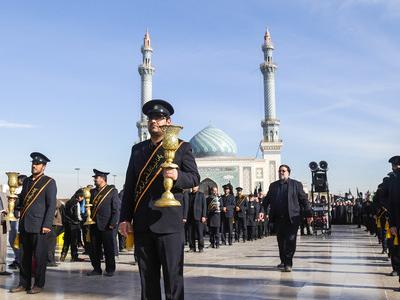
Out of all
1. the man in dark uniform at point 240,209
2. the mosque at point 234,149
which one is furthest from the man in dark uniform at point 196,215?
the mosque at point 234,149

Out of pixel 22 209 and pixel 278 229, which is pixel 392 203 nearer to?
pixel 278 229

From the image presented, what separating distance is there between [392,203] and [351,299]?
129cm

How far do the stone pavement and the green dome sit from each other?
55317mm

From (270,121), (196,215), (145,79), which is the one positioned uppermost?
(145,79)

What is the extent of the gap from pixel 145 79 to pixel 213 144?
1153cm

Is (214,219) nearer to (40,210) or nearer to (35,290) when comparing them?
(40,210)

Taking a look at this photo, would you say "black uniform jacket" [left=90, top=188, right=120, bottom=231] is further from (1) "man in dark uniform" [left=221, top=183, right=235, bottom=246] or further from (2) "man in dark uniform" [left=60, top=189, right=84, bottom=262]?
(1) "man in dark uniform" [left=221, top=183, right=235, bottom=246]

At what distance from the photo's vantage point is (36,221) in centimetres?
633

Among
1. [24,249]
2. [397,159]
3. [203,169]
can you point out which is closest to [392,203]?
[397,159]

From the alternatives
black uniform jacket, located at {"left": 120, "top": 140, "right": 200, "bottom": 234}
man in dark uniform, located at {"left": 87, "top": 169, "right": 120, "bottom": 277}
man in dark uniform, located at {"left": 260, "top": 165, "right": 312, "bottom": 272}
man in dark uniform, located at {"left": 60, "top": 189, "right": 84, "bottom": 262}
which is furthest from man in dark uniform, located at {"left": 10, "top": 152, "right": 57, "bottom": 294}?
man in dark uniform, located at {"left": 60, "top": 189, "right": 84, "bottom": 262}

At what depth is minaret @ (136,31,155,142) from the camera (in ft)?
209

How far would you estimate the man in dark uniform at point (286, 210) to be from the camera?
7891 mm

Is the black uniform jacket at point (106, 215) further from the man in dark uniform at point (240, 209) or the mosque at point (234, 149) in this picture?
the mosque at point (234, 149)

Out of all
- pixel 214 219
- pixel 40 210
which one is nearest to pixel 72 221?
pixel 40 210
